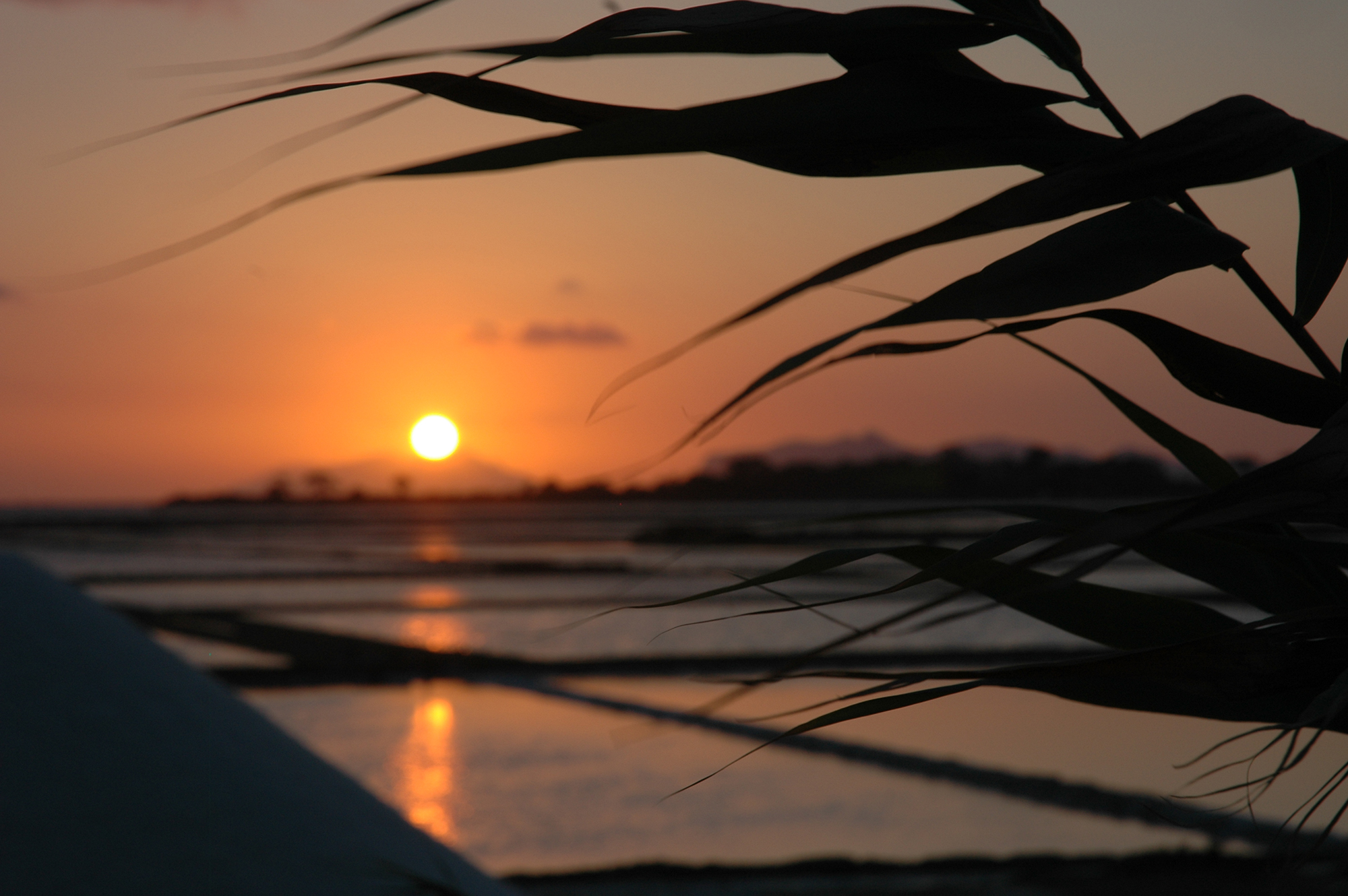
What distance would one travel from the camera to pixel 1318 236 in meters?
0.71

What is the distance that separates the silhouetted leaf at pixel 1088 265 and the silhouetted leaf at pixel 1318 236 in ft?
0.51

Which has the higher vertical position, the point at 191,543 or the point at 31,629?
the point at 191,543

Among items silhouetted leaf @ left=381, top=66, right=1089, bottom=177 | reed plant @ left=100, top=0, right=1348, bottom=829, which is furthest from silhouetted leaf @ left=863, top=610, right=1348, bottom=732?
silhouetted leaf @ left=381, top=66, right=1089, bottom=177

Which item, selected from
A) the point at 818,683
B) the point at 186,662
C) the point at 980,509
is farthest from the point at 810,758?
the point at 980,509

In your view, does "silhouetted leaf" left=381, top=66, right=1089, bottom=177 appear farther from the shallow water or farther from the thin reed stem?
the shallow water

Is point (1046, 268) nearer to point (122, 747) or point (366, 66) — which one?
point (366, 66)

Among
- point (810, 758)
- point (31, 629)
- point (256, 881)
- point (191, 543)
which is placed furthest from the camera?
point (191, 543)

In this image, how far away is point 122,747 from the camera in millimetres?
1684

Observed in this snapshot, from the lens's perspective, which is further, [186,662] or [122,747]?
[186,662]

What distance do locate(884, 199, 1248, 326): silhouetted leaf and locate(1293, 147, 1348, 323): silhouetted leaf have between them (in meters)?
0.16

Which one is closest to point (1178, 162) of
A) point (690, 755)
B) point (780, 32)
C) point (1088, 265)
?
point (1088, 265)

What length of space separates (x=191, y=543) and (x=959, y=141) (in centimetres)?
3488

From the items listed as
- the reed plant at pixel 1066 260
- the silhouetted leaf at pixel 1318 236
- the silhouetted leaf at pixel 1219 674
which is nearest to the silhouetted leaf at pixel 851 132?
the reed plant at pixel 1066 260

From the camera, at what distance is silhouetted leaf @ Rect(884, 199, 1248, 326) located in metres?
0.53
